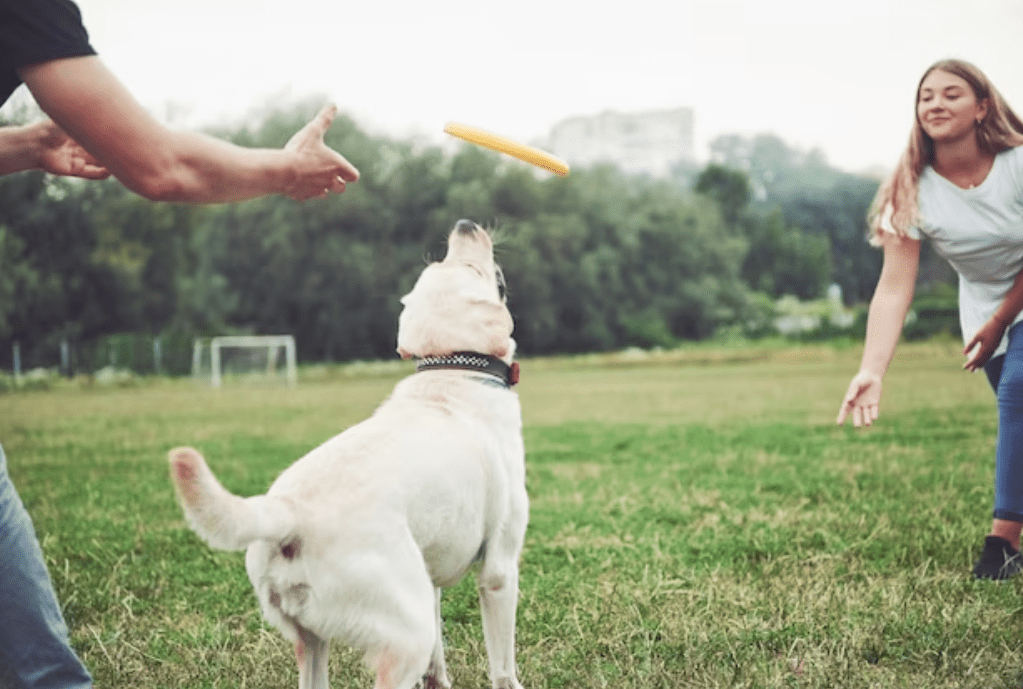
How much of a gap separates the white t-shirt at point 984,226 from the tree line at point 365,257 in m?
33.1

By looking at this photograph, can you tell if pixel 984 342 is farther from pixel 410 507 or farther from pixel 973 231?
pixel 410 507

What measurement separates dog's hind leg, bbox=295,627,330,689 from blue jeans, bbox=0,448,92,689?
56cm

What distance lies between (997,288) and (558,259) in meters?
41.4

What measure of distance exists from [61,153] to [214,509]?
1.01 m

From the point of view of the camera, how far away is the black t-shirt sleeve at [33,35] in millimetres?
1843

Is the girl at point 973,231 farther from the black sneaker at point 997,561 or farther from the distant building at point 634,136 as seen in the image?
the distant building at point 634,136

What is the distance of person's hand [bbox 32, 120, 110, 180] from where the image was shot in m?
2.41

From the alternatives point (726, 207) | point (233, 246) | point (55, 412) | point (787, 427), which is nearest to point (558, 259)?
point (233, 246)

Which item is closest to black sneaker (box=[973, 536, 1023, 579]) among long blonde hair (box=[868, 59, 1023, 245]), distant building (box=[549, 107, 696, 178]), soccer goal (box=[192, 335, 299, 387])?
long blonde hair (box=[868, 59, 1023, 245])

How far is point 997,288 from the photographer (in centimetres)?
438

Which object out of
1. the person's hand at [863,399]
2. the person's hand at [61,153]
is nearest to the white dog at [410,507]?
the person's hand at [61,153]

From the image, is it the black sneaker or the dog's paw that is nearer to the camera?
the dog's paw

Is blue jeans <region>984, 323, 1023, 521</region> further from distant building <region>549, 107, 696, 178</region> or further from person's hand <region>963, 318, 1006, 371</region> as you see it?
distant building <region>549, 107, 696, 178</region>

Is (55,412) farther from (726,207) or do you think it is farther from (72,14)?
(726,207)
